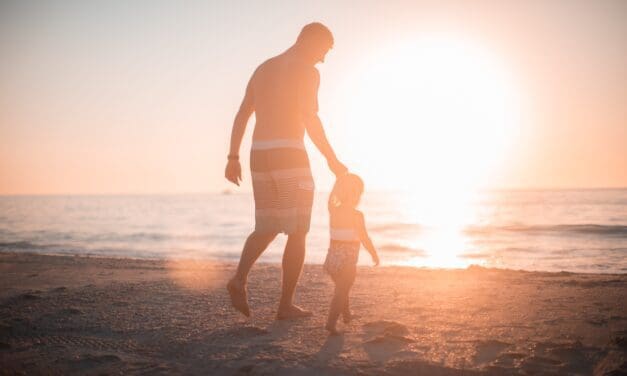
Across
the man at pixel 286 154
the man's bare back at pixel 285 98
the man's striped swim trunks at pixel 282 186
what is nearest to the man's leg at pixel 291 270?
the man at pixel 286 154

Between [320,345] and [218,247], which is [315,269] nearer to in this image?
[320,345]

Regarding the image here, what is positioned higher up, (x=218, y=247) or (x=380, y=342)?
(x=380, y=342)

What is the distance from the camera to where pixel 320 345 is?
2867mm

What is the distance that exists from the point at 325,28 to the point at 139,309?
2929mm

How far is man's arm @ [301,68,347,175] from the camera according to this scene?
141 inches

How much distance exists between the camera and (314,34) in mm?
3670

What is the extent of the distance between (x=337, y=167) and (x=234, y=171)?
871mm

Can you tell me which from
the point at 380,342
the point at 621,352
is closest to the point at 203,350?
the point at 380,342


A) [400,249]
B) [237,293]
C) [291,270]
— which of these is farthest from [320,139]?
[400,249]

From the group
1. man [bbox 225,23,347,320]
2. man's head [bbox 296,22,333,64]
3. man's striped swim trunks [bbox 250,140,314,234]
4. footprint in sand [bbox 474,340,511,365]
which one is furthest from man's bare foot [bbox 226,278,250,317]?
man's head [bbox 296,22,333,64]

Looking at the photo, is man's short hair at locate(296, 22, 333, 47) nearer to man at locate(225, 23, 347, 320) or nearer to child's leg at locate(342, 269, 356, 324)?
man at locate(225, 23, 347, 320)

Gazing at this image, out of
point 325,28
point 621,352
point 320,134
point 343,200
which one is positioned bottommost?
point 621,352

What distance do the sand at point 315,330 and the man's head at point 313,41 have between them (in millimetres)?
2164

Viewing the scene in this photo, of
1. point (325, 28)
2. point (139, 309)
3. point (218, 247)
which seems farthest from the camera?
point (218, 247)
